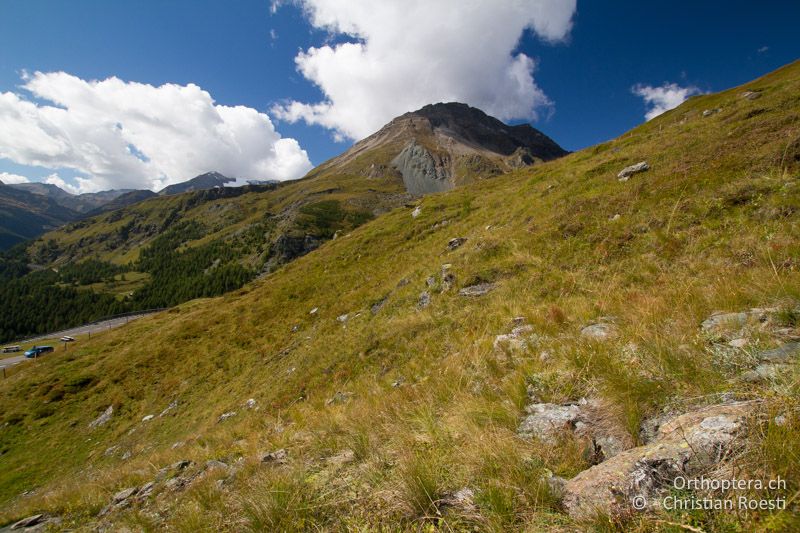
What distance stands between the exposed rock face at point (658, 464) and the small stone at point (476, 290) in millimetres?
9378

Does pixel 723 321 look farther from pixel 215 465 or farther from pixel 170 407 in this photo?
pixel 170 407

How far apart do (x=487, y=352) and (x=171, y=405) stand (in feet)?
84.7

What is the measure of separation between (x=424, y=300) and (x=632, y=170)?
38.8 ft

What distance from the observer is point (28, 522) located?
7.71 metres

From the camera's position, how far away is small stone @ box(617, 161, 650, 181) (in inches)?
602

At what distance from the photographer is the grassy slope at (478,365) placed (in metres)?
3.26

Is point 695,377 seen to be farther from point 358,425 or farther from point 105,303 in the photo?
point 105,303

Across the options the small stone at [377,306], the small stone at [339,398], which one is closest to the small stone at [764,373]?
the small stone at [339,398]

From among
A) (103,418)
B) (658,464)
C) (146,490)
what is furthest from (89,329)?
(658,464)

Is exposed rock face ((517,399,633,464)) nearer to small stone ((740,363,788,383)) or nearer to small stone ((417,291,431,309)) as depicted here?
small stone ((740,363,788,383))

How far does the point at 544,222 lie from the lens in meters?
14.9

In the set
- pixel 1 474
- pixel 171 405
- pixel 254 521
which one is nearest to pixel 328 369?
pixel 254 521

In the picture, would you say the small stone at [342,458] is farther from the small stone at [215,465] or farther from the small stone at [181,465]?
the small stone at [181,465]

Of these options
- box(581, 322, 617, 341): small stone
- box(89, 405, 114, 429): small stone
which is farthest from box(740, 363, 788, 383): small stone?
box(89, 405, 114, 429): small stone
